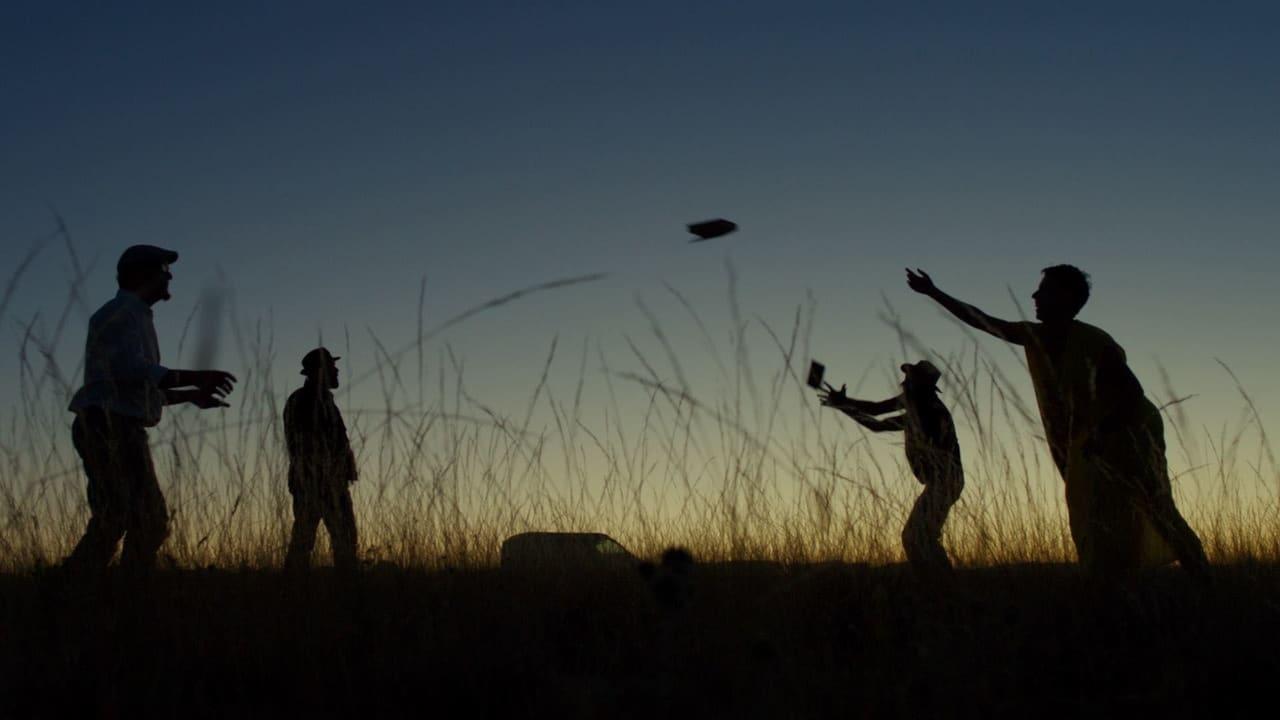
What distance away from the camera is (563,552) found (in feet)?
12.3

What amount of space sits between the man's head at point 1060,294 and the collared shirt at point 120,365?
2762mm

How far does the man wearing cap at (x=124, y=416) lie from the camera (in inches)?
134

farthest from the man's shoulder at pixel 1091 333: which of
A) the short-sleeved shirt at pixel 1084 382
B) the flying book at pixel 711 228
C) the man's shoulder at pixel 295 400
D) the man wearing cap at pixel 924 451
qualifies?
the man's shoulder at pixel 295 400

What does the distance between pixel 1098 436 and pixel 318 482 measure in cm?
282

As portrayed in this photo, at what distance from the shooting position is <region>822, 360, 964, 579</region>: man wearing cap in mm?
3598

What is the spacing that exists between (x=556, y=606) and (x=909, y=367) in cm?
280

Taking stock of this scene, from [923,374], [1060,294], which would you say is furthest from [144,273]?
[923,374]

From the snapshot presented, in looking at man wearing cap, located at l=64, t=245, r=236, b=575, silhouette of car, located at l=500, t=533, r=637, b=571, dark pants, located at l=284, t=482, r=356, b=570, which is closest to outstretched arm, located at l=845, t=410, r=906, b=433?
silhouette of car, located at l=500, t=533, r=637, b=571

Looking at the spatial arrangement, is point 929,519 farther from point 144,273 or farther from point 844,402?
point 144,273

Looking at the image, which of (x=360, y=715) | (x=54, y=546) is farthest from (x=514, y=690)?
(x=54, y=546)

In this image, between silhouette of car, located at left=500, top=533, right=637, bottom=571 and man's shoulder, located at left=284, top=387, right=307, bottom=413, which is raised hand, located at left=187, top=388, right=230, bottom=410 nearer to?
silhouette of car, located at left=500, top=533, right=637, bottom=571

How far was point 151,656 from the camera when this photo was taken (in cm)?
244

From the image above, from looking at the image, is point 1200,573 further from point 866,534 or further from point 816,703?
point 816,703

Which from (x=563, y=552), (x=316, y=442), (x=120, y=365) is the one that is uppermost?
(x=120, y=365)
